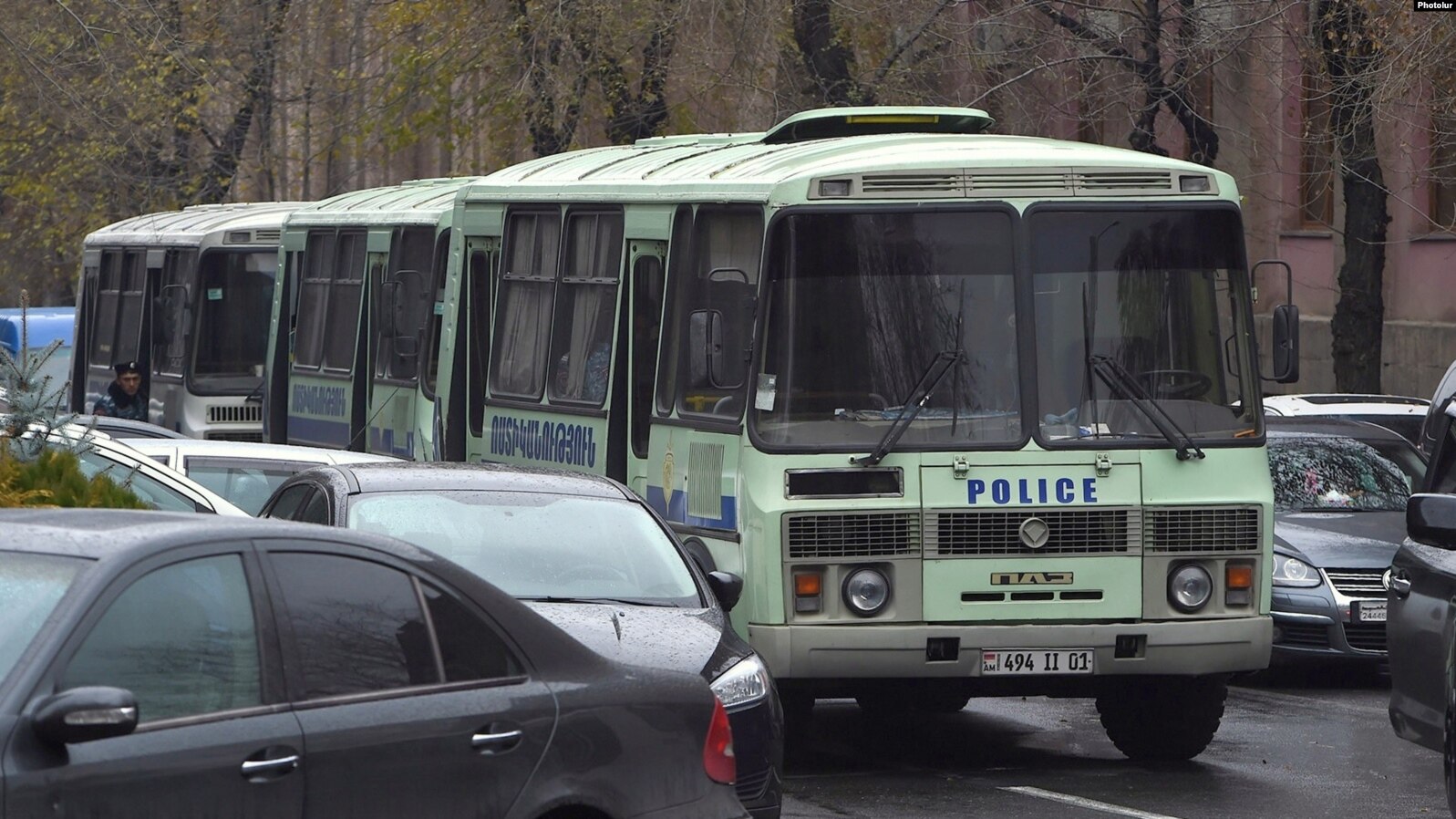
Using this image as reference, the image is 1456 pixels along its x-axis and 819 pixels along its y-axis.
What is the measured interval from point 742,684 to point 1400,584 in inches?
110

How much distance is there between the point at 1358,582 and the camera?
1398 cm

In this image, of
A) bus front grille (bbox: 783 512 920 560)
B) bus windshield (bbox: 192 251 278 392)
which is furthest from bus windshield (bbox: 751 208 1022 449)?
bus windshield (bbox: 192 251 278 392)

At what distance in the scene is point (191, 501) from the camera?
34.1 feet

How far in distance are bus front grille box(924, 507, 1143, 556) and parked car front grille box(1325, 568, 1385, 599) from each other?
157 inches

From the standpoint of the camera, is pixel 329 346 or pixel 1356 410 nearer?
pixel 1356 410

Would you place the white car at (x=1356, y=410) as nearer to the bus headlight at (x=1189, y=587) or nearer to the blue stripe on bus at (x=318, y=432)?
the bus headlight at (x=1189, y=587)

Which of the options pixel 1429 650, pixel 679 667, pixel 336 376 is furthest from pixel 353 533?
pixel 336 376

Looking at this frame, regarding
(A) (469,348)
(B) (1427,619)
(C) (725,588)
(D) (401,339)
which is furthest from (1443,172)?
(C) (725,588)

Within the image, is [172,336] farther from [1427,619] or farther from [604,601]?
[1427,619]

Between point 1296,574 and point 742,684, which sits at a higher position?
point 1296,574

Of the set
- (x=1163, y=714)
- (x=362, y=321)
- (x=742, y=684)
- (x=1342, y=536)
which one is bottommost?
(x=1163, y=714)

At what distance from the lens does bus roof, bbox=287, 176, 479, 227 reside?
19.0 m

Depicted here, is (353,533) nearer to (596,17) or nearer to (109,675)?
(109,675)

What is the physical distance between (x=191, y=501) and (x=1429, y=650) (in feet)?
16.9
